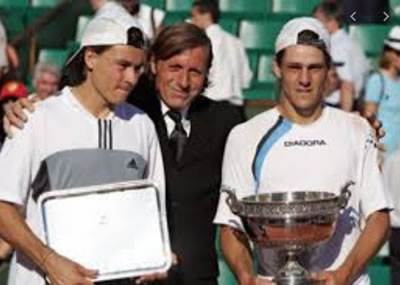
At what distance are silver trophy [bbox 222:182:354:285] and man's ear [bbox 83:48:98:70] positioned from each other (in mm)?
568

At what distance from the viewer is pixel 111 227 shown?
4.04 meters

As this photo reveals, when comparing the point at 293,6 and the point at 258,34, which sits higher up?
the point at 293,6

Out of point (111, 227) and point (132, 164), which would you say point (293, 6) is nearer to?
point (132, 164)

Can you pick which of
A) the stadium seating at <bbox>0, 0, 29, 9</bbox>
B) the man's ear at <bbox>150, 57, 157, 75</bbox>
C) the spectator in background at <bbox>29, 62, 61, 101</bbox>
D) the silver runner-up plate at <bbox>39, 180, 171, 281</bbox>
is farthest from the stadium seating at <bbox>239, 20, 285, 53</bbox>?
the silver runner-up plate at <bbox>39, 180, 171, 281</bbox>

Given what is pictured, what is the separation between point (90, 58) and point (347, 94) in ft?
19.3

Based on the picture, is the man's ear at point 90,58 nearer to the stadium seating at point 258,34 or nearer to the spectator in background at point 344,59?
the spectator in background at point 344,59

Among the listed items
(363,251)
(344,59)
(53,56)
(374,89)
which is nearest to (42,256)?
(363,251)

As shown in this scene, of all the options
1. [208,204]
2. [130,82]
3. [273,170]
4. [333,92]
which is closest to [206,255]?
[208,204]

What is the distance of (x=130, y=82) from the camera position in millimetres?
4020

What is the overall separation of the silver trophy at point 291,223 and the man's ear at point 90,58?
1.86ft

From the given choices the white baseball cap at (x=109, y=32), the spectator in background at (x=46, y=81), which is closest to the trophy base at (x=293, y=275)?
the white baseball cap at (x=109, y=32)

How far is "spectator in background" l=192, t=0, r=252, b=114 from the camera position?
9.95m

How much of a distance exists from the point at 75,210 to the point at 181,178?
0.58m

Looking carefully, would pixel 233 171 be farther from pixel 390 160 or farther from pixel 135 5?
pixel 135 5
